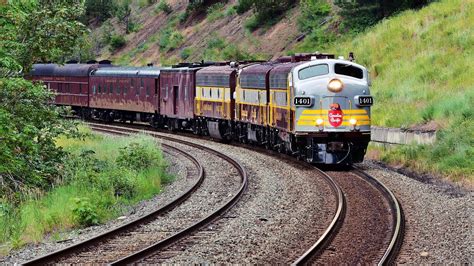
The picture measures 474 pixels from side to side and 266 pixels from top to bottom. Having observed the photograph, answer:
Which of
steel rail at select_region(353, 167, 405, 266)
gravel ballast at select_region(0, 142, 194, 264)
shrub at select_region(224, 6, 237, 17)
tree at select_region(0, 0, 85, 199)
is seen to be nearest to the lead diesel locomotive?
steel rail at select_region(353, 167, 405, 266)

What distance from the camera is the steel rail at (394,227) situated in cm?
1149

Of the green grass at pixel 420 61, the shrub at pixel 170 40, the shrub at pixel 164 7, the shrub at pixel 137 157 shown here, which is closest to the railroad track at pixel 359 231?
Result: the shrub at pixel 137 157

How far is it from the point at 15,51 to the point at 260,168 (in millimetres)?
7472

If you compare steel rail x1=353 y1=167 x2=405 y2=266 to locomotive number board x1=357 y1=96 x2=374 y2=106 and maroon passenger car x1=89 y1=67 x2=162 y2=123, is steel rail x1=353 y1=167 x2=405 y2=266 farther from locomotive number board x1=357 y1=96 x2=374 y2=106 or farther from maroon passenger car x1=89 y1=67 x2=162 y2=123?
maroon passenger car x1=89 y1=67 x2=162 y2=123

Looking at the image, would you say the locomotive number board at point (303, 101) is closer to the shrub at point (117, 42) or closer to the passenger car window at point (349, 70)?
the passenger car window at point (349, 70)

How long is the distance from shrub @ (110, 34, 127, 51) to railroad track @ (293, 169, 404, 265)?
203 ft

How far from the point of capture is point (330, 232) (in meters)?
13.4

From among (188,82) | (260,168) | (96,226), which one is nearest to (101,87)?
(188,82)

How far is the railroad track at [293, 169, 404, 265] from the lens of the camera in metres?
11.7

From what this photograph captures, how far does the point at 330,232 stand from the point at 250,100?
54.3 ft

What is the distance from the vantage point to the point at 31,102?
19.7 metres

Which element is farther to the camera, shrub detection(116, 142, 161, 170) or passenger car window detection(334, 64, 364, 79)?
passenger car window detection(334, 64, 364, 79)

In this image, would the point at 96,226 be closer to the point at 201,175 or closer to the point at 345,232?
the point at 345,232

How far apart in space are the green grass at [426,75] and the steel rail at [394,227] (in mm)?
2234
